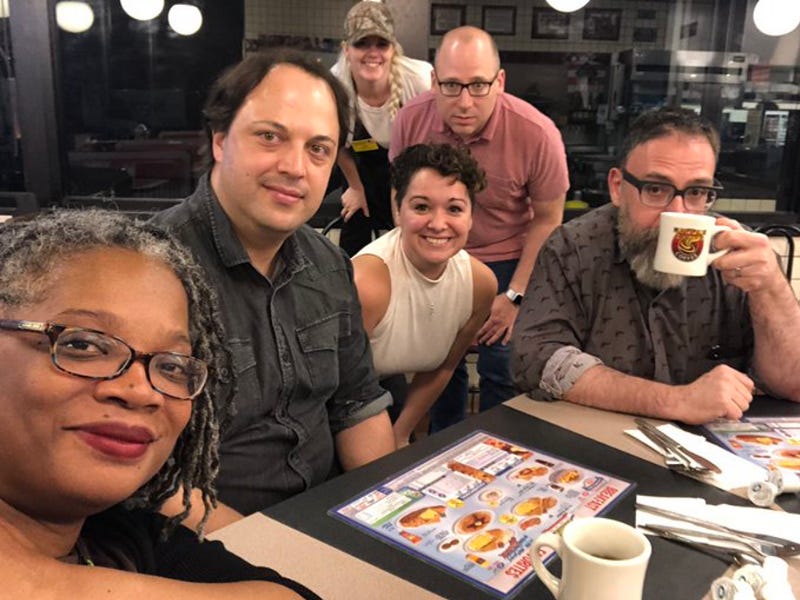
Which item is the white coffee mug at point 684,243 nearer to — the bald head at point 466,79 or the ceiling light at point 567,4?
the bald head at point 466,79

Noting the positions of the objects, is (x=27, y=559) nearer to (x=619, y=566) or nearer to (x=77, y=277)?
(x=77, y=277)

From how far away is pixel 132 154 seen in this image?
3.52 m

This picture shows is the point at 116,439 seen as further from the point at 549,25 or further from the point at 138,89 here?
the point at 549,25

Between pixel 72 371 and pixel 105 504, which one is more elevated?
pixel 72 371

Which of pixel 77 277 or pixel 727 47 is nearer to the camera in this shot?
pixel 77 277

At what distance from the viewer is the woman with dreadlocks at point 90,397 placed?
68 cm

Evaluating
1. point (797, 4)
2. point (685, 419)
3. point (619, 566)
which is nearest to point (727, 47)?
point (797, 4)

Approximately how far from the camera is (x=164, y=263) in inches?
32.9

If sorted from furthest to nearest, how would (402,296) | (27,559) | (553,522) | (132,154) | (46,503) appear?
1. (132,154)
2. (402,296)
3. (553,522)
4. (46,503)
5. (27,559)

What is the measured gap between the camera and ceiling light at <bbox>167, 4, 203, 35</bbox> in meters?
3.31

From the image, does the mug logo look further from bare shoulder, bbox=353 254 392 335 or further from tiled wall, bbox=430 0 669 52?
tiled wall, bbox=430 0 669 52

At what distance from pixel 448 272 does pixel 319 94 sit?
93 centimetres

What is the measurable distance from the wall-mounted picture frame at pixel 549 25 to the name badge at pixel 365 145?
3.53ft

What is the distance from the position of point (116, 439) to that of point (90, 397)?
50mm
